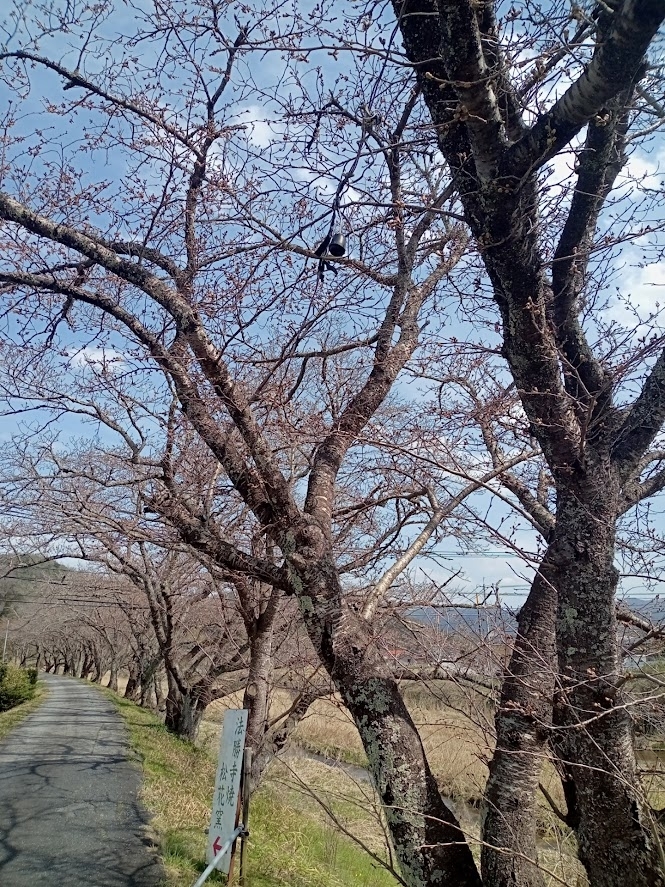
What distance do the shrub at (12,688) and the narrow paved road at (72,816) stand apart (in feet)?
27.5

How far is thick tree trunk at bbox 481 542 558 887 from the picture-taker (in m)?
2.74

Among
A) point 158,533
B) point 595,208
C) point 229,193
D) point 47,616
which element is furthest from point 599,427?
point 47,616

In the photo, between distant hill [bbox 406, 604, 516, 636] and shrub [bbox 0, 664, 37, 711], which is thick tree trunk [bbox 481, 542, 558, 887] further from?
shrub [bbox 0, 664, 37, 711]

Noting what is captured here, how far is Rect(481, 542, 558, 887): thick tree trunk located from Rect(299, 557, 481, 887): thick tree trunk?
0.17 m

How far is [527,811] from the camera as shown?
2.97 metres

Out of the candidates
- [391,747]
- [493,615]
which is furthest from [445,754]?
[391,747]

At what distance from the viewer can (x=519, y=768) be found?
120 inches

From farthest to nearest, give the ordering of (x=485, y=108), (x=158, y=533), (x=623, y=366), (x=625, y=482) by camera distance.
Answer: (x=158, y=533) → (x=623, y=366) → (x=625, y=482) → (x=485, y=108)

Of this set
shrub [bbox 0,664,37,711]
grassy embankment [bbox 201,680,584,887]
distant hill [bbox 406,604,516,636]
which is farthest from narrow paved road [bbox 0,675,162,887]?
→ shrub [bbox 0,664,37,711]

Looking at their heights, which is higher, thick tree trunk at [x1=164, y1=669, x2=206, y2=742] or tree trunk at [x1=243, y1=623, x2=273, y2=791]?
tree trunk at [x1=243, y1=623, x2=273, y2=791]

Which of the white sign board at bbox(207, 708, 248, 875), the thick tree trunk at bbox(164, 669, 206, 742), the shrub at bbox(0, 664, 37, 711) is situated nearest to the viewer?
the white sign board at bbox(207, 708, 248, 875)

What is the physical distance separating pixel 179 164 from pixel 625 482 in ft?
12.1

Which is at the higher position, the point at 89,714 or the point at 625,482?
the point at 625,482

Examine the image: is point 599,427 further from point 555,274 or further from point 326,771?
point 326,771
